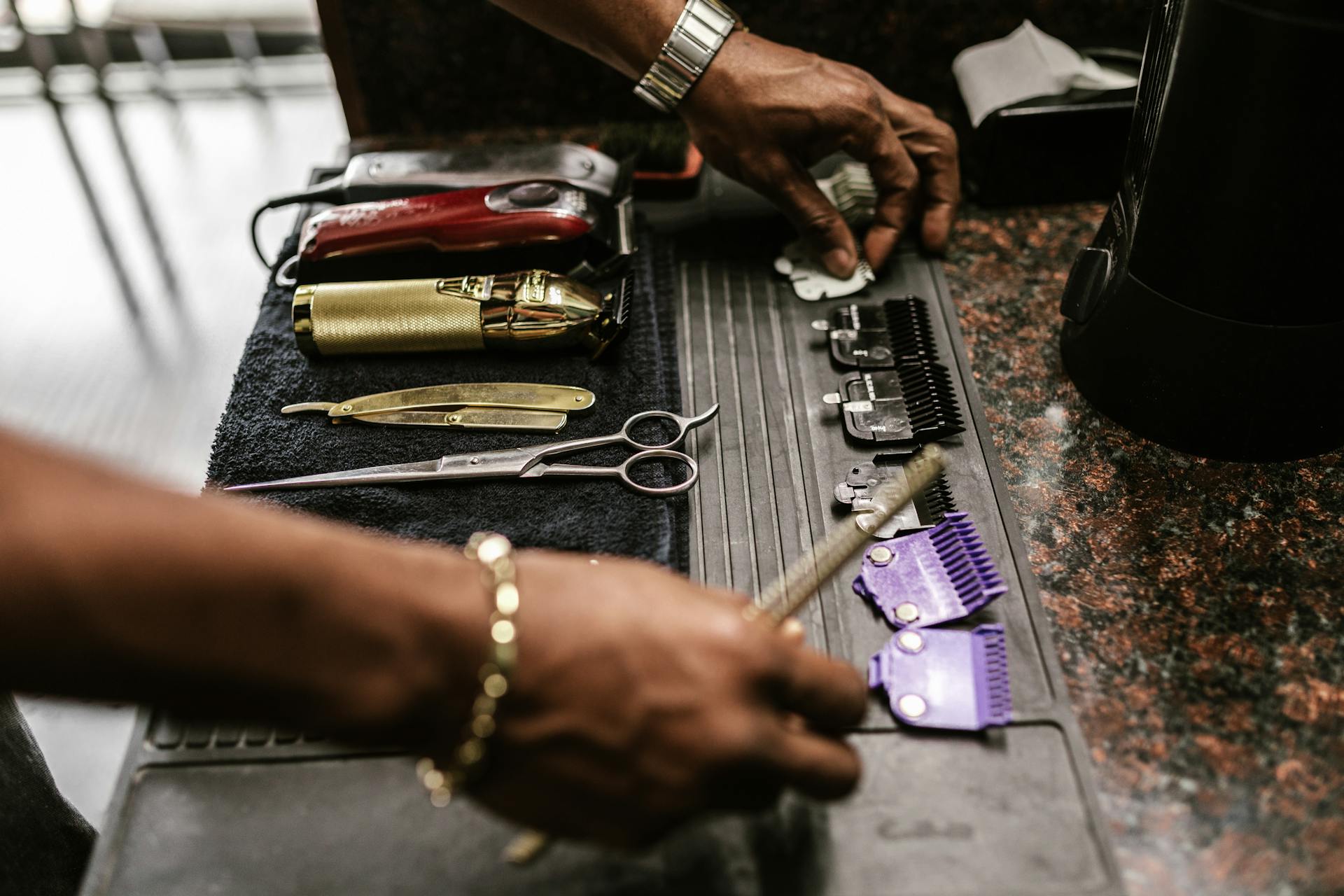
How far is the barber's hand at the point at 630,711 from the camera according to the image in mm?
523

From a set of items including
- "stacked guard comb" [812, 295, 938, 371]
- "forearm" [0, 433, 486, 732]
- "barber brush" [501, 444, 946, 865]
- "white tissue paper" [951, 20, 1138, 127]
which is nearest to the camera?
"forearm" [0, 433, 486, 732]

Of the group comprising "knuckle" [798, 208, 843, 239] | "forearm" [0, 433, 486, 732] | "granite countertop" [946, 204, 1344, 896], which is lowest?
"granite countertop" [946, 204, 1344, 896]

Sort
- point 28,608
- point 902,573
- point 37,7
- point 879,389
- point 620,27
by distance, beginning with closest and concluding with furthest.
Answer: point 28,608 < point 902,573 < point 879,389 < point 620,27 < point 37,7

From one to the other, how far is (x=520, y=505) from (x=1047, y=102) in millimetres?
743

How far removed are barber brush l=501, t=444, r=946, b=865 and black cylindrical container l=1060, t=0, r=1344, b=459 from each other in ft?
0.68

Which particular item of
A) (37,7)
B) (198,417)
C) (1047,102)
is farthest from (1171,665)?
(37,7)

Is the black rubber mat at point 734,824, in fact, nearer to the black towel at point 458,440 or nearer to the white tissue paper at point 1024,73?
the black towel at point 458,440

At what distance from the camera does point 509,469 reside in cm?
83

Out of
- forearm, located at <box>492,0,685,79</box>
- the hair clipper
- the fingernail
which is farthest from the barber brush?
forearm, located at <box>492,0,685,79</box>

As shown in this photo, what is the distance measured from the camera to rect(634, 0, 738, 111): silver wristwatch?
997 millimetres

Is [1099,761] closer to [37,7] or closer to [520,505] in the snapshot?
[520,505]

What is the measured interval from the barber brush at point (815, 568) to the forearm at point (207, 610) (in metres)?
0.13

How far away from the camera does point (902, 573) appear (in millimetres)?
752

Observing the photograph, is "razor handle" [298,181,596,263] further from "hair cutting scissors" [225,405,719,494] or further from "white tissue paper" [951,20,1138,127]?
"white tissue paper" [951,20,1138,127]
